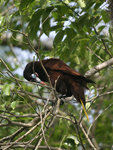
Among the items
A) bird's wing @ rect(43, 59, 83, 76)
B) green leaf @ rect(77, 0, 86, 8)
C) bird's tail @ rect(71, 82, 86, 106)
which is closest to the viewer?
green leaf @ rect(77, 0, 86, 8)

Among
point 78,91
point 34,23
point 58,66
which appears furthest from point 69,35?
point 78,91

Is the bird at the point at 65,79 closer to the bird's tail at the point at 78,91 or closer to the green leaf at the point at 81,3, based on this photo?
the bird's tail at the point at 78,91


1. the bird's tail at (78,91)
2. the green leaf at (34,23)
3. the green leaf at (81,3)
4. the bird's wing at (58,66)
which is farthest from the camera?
the bird's wing at (58,66)

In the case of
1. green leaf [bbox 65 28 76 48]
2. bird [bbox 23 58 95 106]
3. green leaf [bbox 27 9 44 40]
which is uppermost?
green leaf [bbox 27 9 44 40]

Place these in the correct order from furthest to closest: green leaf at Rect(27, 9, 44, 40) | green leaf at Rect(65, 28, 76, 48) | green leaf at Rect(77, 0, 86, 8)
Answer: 1. green leaf at Rect(65, 28, 76, 48)
2. green leaf at Rect(27, 9, 44, 40)
3. green leaf at Rect(77, 0, 86, 8)

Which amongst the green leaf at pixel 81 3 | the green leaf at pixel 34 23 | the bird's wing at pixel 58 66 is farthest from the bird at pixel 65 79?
the green leaf at pixel 81 3

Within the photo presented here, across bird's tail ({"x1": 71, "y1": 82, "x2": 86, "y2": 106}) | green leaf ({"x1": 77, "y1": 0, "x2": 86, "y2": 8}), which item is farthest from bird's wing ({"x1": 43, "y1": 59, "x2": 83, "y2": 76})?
green leaf ({"x1": 77, "y1": 0, "x2": 86, "y2": 8})

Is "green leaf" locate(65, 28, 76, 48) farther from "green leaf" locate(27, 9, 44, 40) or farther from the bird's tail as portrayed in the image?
the bird's tail

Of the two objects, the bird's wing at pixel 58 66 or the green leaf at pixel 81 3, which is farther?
the bird's wing at pixel 58 66

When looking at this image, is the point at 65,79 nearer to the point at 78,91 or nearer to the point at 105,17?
the point at 78,91

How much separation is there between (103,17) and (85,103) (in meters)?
0.94

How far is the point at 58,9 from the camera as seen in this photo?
1939 mm

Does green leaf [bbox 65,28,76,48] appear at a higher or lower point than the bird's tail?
higher

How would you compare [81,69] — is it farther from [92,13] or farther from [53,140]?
[92,13]
